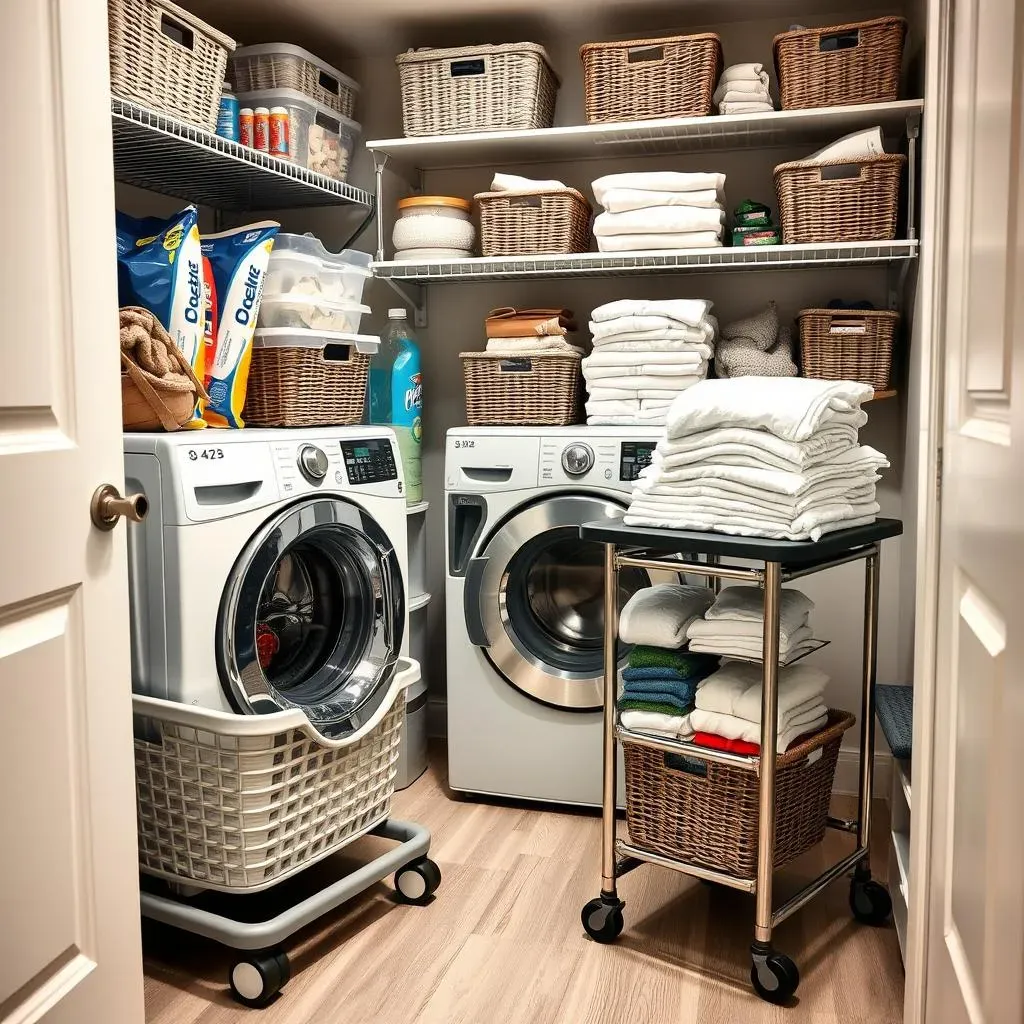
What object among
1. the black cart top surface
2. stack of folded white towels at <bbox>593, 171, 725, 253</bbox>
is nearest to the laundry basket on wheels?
the black cart top surface

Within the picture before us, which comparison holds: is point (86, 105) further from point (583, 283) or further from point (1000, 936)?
point (583, 283)

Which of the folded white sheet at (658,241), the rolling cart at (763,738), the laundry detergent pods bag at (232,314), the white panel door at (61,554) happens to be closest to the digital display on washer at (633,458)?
the rolling cart at (763,738)

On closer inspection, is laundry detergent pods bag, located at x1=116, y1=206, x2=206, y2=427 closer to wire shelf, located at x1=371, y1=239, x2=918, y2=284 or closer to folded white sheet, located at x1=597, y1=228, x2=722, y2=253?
wire shelf, located at x1=371, y1=239, x2=918, y2=284

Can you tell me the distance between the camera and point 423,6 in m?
2.64

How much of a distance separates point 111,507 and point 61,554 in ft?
0.32

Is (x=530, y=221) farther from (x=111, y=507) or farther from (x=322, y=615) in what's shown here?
(x=111, y=507)

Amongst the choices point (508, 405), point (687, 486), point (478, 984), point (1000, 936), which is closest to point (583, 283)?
point (508, 405)

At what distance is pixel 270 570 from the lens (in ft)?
6.49

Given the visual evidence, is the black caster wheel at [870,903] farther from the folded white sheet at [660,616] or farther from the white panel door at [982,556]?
the white panel door at [982,556]

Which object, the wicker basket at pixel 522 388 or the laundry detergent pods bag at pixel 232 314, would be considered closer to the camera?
the laundry detergent pods bag at pixel 232 314

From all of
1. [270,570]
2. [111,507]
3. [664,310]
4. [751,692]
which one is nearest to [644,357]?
[664,310]

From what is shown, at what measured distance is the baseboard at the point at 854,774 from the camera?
9.31 ft

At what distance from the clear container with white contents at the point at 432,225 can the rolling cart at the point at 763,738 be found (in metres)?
1.10

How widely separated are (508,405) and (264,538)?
3.27 feet
